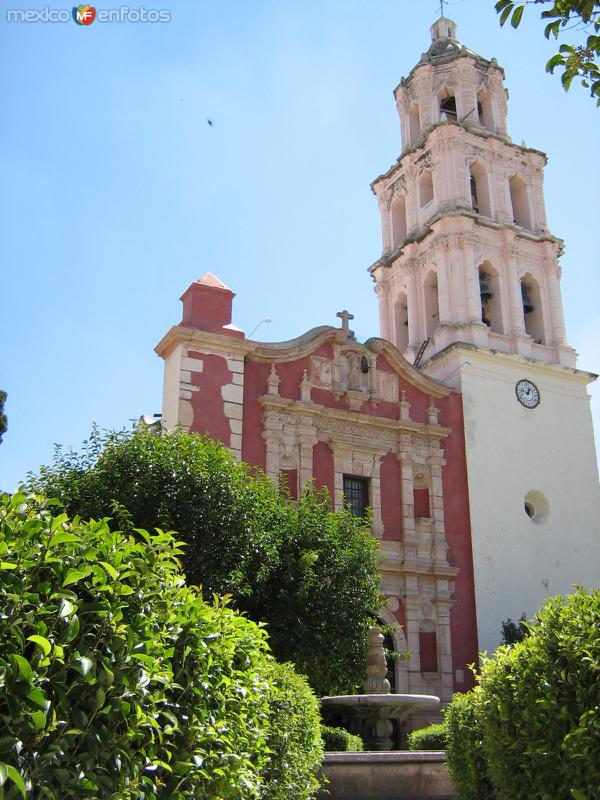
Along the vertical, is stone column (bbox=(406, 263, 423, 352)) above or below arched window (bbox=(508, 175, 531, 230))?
below

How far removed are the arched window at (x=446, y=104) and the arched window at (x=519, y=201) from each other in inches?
110

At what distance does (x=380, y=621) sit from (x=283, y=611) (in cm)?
577

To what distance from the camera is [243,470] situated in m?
13.8

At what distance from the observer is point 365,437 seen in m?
19.5

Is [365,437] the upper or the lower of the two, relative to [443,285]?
lower

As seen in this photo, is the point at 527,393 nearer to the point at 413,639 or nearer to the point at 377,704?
the point at 413,639

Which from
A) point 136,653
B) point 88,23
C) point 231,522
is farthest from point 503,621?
point 136,653

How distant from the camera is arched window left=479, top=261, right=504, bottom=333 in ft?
75.7

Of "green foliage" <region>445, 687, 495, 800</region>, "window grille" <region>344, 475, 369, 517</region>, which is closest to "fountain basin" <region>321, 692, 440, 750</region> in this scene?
"green foliage" <region>445, 687, 495, 800</region>

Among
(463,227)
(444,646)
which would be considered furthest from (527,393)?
(444,646)

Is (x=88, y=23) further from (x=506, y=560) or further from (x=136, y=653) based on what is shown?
(x=506, y=560)

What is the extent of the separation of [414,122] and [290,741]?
2411 centimetres

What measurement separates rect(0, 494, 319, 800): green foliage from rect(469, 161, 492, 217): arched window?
21.6m

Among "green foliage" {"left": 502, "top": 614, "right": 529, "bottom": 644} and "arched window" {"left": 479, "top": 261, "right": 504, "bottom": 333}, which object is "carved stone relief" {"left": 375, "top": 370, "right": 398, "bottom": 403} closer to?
"arched window" {"left": 479, "top": 261, "right": 504, "bottom": 333}
